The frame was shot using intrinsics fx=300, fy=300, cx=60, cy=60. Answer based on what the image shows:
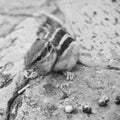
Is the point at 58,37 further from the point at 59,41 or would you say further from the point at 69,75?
the point at 69,75

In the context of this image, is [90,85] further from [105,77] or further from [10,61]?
[10,61]

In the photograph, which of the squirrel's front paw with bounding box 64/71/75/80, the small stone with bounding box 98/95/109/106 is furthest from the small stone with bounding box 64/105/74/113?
the squirrel's front paw with bounding box 64/71/75/80

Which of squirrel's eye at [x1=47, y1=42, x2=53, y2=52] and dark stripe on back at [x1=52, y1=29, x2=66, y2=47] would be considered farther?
dark stripe on back at [x1=52, y1=29, x2=66, y2=47]

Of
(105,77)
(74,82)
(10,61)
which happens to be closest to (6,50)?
(10,61)

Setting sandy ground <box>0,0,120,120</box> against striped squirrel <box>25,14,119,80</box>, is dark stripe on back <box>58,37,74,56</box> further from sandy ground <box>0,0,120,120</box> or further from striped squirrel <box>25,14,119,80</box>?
sandy ground <box>0,0,120,120</box>

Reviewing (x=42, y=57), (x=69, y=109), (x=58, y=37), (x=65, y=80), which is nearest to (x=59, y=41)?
(x=58, y=37)

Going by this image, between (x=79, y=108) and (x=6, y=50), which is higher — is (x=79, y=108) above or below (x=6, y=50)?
below
